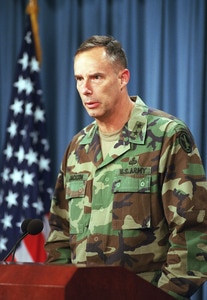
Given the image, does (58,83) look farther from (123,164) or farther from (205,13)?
(123,164)

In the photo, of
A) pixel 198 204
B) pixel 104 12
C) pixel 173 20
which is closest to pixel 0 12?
pixel 104 12

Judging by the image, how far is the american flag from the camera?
5.30 metres

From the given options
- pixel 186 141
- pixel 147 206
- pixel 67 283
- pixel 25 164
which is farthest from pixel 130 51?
pixel 67 283

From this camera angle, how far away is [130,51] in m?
5.46

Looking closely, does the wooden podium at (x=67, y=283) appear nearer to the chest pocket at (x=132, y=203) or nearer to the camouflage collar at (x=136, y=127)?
the chest pocket at (x=132, y=203)

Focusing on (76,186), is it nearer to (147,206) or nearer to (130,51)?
(147,206)

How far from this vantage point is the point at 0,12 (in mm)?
5910

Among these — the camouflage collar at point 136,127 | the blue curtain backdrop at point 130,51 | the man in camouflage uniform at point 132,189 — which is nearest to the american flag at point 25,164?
the blue curtain backdrop at point 130,51

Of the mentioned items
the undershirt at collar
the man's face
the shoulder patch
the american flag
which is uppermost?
the man's face

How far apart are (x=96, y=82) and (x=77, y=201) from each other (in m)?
0.57

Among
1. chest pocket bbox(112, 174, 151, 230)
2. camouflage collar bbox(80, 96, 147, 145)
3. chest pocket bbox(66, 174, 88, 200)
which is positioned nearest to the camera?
chest pocket bbox(112, 174, 151, 230)

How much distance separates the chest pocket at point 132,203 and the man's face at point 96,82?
33 cm

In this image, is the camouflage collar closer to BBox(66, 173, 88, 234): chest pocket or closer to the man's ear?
the man's ear

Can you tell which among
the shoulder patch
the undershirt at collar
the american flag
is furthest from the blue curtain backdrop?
the shoulder patch
